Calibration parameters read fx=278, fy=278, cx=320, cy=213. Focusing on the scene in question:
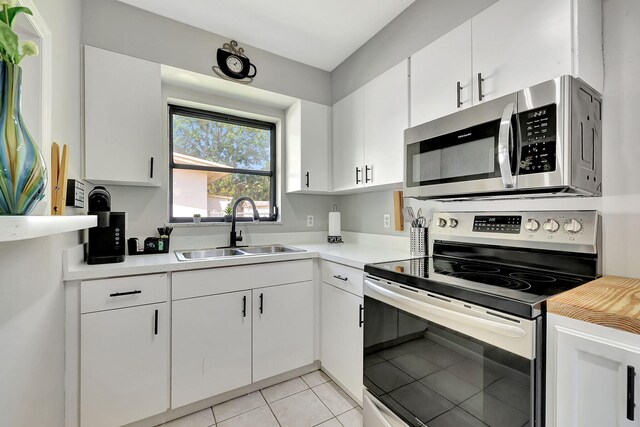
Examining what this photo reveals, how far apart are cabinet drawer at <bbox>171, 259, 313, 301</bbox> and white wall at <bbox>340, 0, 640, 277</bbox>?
157 centimetres

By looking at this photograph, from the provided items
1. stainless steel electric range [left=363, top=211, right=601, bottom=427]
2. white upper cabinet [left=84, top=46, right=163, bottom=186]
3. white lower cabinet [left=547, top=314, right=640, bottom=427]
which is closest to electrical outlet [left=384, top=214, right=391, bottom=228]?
stainless steel electric range [left=363, top=211, right=601, bottom=427]

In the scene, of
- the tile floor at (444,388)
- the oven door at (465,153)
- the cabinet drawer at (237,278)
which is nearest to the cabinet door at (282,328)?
the cabinet drawer at (237,278)

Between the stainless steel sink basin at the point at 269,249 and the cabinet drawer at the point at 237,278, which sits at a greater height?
the stainless steel sink basin at the point at 269,249

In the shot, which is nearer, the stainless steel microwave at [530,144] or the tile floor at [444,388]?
the tile floor at [444,388]

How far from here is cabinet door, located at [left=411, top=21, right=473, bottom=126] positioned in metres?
1.45

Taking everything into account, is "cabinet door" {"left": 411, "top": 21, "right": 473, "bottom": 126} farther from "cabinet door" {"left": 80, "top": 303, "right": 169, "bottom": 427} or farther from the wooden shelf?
"cabinet door" {"left": 80, "top": 303, "right": 169, "bottom": 427}

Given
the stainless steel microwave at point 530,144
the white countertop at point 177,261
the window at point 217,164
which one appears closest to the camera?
the stainless steel microwave at point 530,144

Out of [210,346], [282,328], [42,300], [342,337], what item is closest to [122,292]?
[42,300]

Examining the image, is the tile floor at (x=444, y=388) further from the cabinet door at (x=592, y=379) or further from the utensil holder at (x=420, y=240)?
the utensil holder at (x=420, y=240)

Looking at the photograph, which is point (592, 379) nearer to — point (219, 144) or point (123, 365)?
point (123, 365)

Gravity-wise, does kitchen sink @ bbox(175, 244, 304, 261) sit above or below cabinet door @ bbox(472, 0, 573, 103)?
below

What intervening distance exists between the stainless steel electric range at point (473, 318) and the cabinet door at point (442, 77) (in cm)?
62

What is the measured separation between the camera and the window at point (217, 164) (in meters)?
2.32

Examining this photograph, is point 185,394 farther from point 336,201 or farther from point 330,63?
point 330,63
